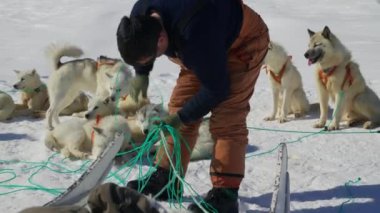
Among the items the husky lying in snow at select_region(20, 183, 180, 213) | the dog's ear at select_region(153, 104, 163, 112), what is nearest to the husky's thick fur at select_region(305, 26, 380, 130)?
the dog's ear at select_region(153, 104, 163, 112)

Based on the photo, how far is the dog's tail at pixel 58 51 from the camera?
5.25 metres

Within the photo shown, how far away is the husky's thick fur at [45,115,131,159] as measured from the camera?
416cm

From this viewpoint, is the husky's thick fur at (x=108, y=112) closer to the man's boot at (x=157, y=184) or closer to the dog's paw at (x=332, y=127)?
the man's boot at (x=157, y=184)

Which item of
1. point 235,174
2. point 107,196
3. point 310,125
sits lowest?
point 310,125

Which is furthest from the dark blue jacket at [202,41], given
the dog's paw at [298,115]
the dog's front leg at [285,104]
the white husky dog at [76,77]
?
the dog's paw at [298,115]

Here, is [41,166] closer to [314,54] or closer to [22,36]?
[314,54]

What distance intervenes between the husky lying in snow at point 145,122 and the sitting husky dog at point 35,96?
87 centimetres

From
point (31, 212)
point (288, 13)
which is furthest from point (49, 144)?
point (288, 13)

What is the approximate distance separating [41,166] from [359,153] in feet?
7.97

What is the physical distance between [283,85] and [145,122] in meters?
1.82

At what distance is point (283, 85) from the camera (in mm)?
5594

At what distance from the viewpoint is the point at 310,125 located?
5.36 meters

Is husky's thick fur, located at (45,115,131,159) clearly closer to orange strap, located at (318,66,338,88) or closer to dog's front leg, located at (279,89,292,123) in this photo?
dog's front leg, located at (279,89,292,123)

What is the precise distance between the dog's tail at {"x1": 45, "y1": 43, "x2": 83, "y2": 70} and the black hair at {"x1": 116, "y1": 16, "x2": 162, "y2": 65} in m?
2.86
